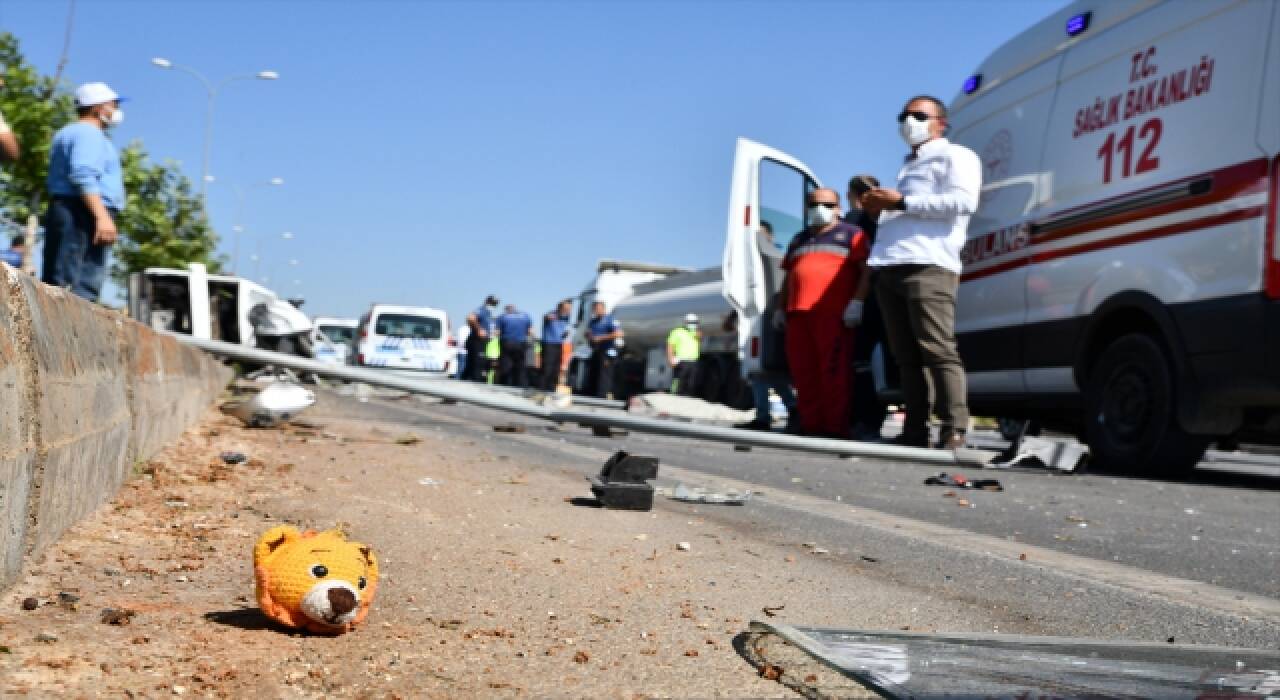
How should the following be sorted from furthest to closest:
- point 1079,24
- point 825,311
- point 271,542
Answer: point 825,311, point 1079,24, point 271,542

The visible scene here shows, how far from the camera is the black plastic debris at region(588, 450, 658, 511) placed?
485 centimetres

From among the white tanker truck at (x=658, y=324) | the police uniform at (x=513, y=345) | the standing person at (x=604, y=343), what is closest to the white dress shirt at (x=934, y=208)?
the white tanker truck at (x=658, y=324)

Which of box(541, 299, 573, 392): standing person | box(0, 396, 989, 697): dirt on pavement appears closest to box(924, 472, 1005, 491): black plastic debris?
box(0, 396, 989, 697): dirt on pavement

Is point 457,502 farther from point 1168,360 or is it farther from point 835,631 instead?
point 1168,360

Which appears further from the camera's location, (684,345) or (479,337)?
(479,337)

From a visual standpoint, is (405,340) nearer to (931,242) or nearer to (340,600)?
(931,242)

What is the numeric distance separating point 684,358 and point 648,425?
11857mm

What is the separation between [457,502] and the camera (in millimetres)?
4832

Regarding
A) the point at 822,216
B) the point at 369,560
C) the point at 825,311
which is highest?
the point at 822,216

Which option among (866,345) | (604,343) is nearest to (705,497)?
(866,345)

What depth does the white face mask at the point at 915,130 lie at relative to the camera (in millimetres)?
8492

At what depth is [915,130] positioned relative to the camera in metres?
8.50

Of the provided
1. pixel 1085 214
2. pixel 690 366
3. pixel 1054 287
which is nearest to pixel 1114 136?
pixel 1085 214

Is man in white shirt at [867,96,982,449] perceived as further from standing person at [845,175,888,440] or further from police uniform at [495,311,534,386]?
police uniform at [495,311,534,386]
